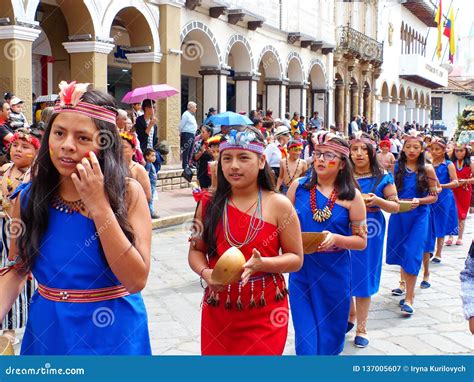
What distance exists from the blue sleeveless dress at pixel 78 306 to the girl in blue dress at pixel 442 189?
634cm

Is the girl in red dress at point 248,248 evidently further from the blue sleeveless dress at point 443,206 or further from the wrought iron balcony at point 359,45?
the wrought iron balcony at point 359,45

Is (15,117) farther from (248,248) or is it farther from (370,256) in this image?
(248,248)

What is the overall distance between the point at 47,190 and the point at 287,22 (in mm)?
20732

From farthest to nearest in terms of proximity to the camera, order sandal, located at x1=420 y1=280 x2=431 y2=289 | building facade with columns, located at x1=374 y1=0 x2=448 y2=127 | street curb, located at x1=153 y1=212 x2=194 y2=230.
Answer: building facade with columns, located at x1=374 y1=0 x2=448 y2=127 → street curb, located at x1=153 y1=212 x2=194 y2=230 → sandal, located at x1=420 y1=280 x2=431 y2=289

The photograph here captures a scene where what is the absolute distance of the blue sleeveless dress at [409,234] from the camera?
588 centimetres

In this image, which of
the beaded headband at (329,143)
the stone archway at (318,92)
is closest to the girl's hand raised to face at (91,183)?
the beaded headband at (329,143)

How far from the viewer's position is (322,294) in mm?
3900

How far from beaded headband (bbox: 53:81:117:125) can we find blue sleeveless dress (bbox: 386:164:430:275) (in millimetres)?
4279

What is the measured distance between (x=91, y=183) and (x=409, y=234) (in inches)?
181

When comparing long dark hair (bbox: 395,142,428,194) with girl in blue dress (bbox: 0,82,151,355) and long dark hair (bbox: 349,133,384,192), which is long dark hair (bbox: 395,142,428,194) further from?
girl in blue dress (bbox: 0,82,151,355)

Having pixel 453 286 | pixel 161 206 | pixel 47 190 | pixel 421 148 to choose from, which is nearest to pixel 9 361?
pixel 47 190

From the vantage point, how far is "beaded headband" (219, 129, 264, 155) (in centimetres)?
296

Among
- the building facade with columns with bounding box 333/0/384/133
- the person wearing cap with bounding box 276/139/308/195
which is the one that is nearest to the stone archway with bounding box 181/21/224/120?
the person wearing cap with bounding box 276/139/308/195

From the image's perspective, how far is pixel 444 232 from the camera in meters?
8.09
